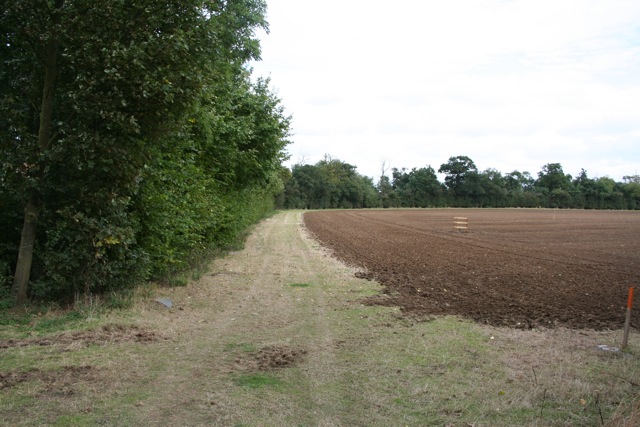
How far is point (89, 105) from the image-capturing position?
7.14 metres

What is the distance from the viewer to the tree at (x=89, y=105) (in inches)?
281

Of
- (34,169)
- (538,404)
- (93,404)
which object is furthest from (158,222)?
(538,404)

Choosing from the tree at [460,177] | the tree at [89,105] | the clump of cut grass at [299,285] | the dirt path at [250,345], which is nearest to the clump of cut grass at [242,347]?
the dirt path at [250,345]

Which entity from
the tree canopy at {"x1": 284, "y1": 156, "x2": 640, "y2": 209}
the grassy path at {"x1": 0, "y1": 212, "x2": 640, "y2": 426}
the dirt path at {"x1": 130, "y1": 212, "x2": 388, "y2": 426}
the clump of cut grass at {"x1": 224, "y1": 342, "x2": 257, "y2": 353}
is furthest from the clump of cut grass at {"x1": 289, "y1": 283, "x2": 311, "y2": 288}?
the tree canopy at {"x1": 284, "y1": 156, "x2": 640, "y2": 209}

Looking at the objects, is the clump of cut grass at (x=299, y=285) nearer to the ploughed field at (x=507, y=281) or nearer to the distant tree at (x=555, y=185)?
the ploughed field at (x=507, y=281)

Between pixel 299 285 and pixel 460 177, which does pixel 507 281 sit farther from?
pixel 460 177

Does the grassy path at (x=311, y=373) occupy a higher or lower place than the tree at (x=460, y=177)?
lower

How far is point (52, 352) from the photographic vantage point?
5.99 metres

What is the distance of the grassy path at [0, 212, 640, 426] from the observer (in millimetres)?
4379

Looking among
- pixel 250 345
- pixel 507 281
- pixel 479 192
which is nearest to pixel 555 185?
pixel 479 192

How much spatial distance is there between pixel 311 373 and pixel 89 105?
17.3ft

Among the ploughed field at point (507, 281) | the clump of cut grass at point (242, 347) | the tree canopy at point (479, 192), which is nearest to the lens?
the clump of cut grass at point (242, 347)

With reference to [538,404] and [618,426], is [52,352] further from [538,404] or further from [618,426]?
[618,426]

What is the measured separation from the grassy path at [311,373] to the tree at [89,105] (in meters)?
1.71
